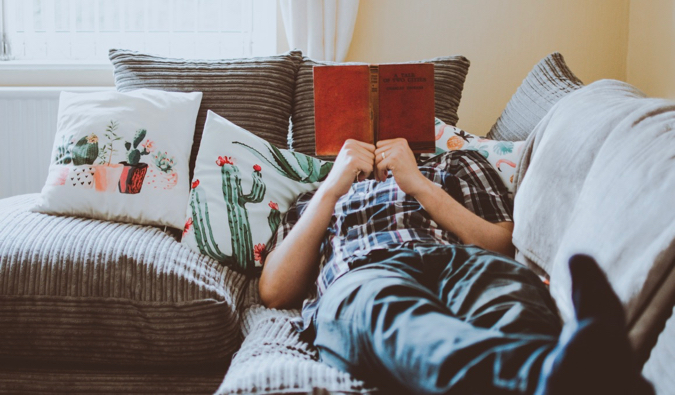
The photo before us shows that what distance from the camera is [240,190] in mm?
1470

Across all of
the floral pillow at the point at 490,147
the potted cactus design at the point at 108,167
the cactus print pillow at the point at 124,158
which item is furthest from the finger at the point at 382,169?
the potted cactus design at the point at 108,167

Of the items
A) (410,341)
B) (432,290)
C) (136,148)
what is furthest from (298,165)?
(410,341)

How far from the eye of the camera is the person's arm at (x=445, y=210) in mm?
1264

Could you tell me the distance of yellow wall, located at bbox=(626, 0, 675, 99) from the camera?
217 centimetres

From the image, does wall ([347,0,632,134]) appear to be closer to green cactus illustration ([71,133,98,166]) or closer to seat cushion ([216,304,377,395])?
green cactus illustration ([71,133,98,166])

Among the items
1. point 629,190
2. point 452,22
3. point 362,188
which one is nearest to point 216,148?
point 362,188

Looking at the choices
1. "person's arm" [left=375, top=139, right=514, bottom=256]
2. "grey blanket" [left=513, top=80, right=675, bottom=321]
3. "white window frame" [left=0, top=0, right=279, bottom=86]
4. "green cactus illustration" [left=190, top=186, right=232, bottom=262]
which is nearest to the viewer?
"grey blanket" [left=513, top=80, right=675, bottom=321]

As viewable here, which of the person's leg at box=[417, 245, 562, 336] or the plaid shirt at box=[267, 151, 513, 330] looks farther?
the plaid shirt at box=[267, 151, 513, 330]

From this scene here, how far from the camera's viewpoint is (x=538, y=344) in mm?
658

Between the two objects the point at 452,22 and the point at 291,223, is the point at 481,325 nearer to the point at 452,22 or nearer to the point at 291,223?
the point at 291,223

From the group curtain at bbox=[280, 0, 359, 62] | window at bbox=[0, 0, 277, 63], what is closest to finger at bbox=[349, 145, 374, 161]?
curtain at bbox=[280, 0, 359, 62]

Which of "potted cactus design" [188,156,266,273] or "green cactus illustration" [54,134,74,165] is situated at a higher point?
"green cactus illustration" [54,134,74,165]

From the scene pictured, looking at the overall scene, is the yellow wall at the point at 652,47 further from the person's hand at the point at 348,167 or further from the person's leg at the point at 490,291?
the person's leg at the point at 490,291

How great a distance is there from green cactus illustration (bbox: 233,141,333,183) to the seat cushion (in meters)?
0.52
